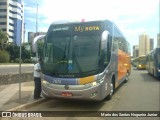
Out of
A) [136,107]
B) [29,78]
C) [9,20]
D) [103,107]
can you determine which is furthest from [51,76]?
[9,20]

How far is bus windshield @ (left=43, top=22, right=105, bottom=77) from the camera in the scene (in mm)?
10547

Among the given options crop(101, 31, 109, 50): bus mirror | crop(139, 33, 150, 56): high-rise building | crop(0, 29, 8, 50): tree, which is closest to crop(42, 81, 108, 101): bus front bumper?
crop(101, 31, 109, 50): bus mirror

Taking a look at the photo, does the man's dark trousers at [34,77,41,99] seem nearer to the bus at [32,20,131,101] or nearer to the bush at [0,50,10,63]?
the bus at [32,20,131,101]

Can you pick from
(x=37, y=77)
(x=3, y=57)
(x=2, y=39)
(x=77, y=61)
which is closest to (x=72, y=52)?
(x=77, y=61)

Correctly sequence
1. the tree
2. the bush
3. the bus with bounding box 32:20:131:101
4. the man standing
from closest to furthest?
the bus with bounding box 32:20:131:101 → the man standing → the bush → the tree

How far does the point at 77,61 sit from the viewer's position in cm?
1061

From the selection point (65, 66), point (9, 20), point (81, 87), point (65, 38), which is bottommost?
point (81, 87)

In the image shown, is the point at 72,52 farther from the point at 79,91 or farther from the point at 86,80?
the point at 79,91

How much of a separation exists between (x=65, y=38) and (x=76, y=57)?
36.7 inches

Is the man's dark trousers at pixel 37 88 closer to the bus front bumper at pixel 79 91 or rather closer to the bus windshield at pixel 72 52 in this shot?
the bus windshield at pixel 72 52

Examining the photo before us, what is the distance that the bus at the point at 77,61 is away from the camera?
34.0ft

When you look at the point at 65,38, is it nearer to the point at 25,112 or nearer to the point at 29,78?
the point at 25,112

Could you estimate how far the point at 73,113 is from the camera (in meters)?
9.98

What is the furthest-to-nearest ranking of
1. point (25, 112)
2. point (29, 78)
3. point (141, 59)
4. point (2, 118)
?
1. point (141, 59)
2. point (29, 78)
3. point (25, 112)
4. point (2, 118)
